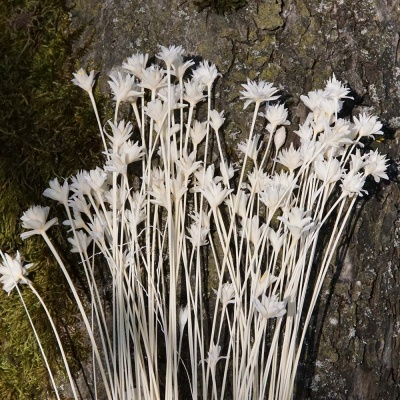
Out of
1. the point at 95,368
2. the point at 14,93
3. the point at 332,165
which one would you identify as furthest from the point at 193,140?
the point at 95,368

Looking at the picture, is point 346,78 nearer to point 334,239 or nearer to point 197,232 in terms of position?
point 334,239

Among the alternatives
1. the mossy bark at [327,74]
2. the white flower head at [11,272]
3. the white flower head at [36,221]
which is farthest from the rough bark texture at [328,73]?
the white flower head at [11,272]

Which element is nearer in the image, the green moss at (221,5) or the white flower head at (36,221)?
the white flower head at (36,221)

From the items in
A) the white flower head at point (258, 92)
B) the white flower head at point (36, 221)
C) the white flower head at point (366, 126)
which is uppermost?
the white flower head at point (258, 92)

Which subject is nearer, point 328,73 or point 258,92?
point 258,92

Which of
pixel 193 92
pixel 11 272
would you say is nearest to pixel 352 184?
pixel 193 92

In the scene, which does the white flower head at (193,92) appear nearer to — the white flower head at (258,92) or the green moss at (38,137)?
the white flower head at (258,92)

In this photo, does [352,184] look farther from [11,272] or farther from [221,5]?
[11,272]
